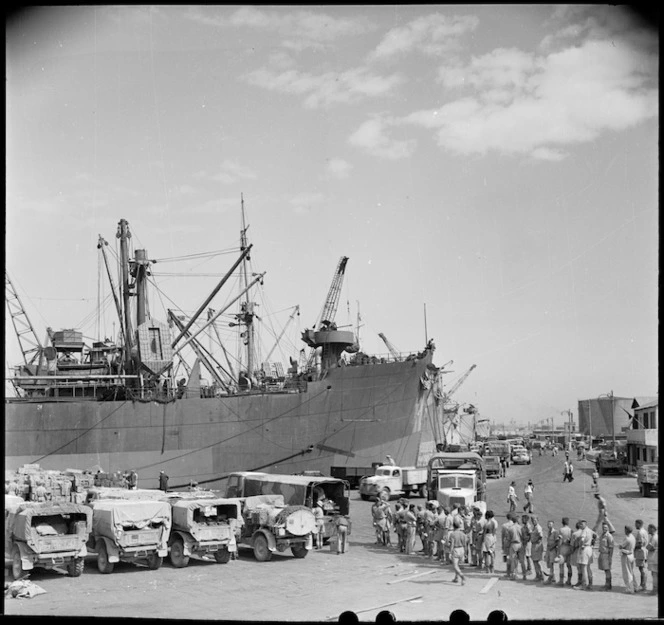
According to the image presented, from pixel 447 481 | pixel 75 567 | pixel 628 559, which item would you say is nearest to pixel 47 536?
pixel 75 567

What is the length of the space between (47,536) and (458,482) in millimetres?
11337

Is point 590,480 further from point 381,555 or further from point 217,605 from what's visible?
point 217,605

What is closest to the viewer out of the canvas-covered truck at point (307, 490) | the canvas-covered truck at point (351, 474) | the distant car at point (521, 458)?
the canvas-covered truck at point (307, 490)

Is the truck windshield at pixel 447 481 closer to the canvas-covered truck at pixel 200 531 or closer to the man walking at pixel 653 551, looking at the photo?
the canvas-covered truck at pixel 200 531

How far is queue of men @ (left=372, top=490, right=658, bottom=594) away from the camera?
12.1 m

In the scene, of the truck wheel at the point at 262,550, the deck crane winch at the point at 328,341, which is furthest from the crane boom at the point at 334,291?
the truck wheel at the point at 262,550

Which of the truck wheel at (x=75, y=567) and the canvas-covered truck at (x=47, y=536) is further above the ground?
the canvas-covered truck at (x=47, y=536)

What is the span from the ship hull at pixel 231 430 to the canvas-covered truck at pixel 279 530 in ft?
68.8

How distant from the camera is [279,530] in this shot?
15.6m

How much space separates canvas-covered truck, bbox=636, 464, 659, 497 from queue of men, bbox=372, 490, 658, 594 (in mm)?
13382

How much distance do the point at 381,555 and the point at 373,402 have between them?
20931mm

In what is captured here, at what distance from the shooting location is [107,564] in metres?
14.3

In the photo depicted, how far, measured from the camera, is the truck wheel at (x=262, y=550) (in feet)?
51.6

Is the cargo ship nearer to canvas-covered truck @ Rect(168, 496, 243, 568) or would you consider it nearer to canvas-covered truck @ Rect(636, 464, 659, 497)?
canvas-covered truck @ Rect(636, 464, 659, 497)
